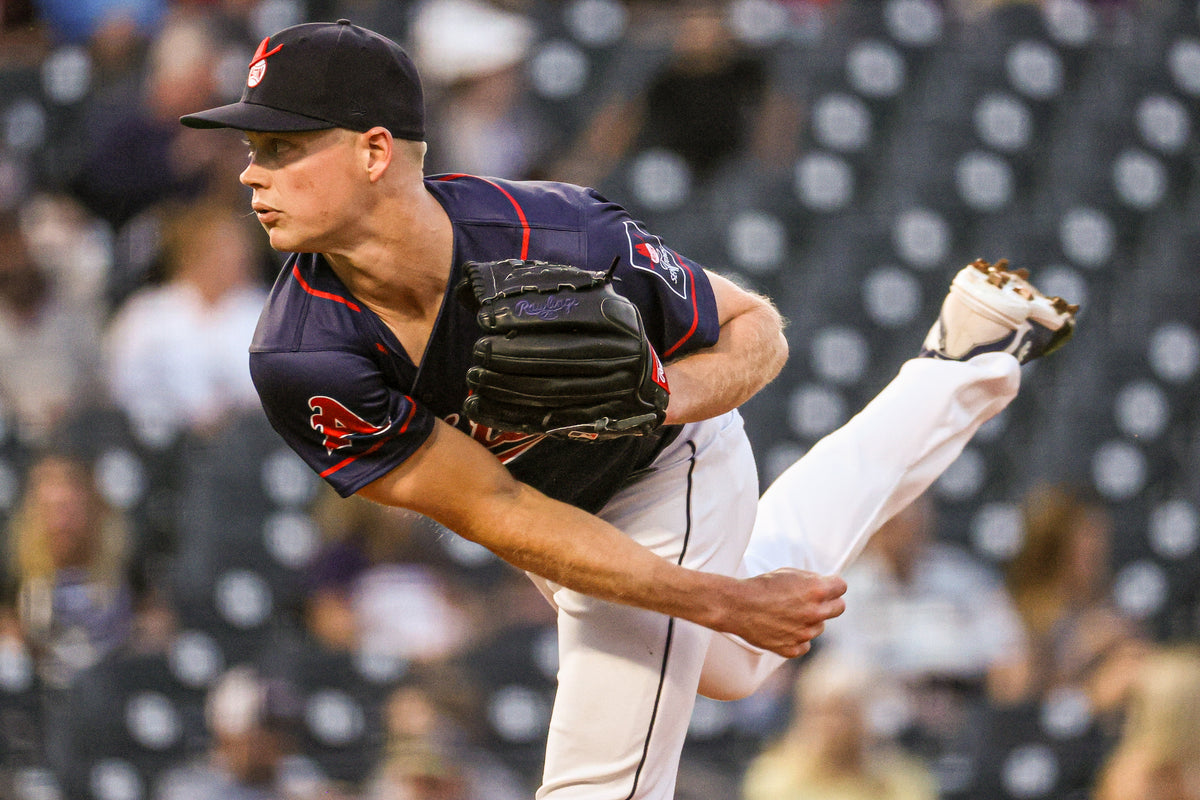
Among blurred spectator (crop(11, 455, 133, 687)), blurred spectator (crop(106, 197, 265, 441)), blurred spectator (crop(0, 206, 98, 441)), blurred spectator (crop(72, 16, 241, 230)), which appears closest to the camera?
blurred spectator (crop(11, 455, 133, 687))

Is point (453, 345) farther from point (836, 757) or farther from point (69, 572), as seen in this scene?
point (69, 572)

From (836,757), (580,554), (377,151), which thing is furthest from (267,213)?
(836,757)

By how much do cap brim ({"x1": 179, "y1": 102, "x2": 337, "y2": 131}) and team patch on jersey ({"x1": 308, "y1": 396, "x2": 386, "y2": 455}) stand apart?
389mm

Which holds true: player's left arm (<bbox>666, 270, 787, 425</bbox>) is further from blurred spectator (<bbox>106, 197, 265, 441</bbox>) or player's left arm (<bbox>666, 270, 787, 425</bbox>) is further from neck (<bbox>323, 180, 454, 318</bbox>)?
blurred spectator (<bbox>106, 197, 265, 441</bbox>)

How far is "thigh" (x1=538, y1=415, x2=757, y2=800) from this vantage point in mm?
A: 2523

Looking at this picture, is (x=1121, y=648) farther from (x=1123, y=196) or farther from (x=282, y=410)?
(x=282, y=410)

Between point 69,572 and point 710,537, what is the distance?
2748 millimetres

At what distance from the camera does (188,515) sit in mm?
4840

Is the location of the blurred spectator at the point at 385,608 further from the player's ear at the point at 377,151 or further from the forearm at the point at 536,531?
the player's ear at the point at 377,151

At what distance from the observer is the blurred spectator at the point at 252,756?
4.04 m

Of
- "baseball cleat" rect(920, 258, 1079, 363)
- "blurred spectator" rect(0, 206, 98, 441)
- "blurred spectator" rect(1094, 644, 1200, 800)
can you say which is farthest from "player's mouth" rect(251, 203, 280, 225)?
"blurred spectator" rect(0, 206, 98, 441)

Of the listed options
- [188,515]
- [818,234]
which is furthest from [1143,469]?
[188,515]

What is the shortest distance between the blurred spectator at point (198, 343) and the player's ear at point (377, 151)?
9.29 ft

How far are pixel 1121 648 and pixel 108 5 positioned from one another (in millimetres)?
4338
